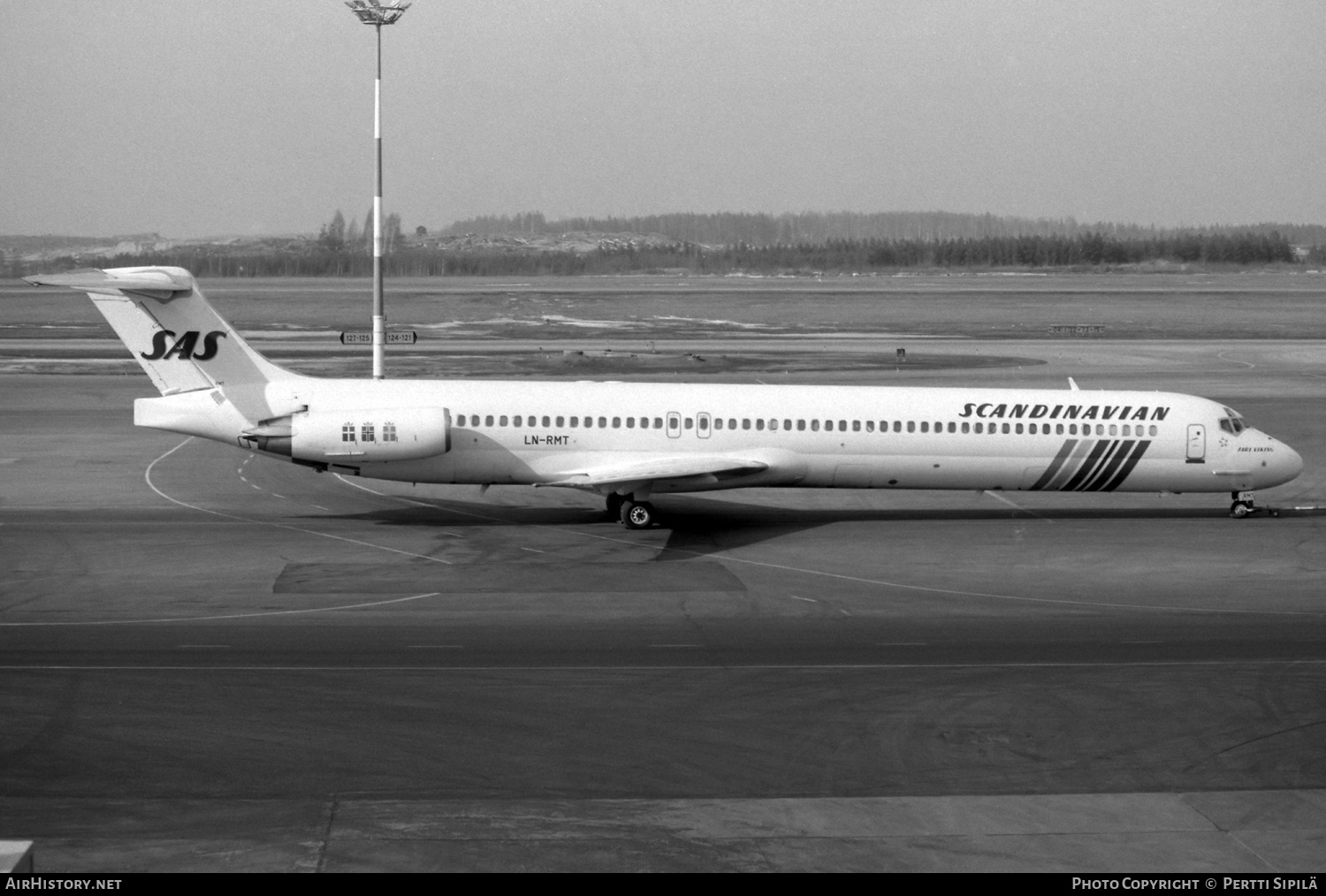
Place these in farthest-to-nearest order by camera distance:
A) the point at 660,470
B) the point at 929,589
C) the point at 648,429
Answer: the point at 648,429, the point at 660,470, the point at 929,589

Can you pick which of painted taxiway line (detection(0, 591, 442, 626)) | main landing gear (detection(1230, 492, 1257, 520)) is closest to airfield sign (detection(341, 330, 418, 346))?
painted taxiway line (detection(0, 591, 442, 626))

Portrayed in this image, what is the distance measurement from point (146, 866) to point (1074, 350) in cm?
6445

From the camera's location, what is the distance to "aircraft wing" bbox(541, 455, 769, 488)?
1152 inches

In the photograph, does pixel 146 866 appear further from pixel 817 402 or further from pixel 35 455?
pixel 35 455

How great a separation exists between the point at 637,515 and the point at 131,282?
1149 centimetres

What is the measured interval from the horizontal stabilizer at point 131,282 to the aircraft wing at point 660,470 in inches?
348

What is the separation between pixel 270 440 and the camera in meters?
29.8

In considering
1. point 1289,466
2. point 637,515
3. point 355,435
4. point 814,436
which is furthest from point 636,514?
point 1289,466

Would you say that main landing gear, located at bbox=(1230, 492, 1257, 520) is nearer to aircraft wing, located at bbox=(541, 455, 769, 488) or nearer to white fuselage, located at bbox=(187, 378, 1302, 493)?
white fuselage, located at bbox=(187, 378, 1302, 493)

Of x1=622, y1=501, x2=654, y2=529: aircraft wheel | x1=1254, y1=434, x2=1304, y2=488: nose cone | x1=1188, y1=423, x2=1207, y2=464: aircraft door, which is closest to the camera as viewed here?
x1=622, y1=501, x2=654, y2=529: aircraft wheel

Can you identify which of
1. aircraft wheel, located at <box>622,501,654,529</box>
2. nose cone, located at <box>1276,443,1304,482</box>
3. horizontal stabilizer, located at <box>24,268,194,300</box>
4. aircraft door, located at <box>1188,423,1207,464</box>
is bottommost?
aircraft wheel, located at <box>622,501,654,529</box>

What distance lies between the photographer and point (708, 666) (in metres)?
20.3

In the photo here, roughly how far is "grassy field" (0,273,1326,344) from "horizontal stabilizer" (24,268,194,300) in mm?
47965

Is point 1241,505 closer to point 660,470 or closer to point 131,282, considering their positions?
point 660,470
